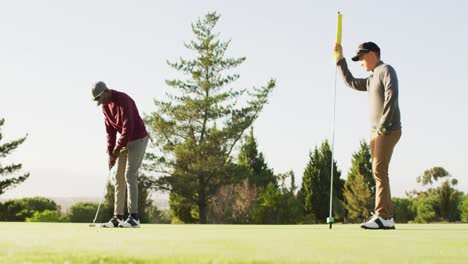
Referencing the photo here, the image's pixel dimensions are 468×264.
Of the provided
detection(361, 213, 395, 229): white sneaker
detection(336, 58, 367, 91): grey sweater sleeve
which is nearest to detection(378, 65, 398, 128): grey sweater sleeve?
detection(336, 58, 367, 91): grey sweater sleeve

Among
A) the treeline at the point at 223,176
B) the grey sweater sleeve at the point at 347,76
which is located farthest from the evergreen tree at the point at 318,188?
the grey sweater sleeve at the point at 347,76

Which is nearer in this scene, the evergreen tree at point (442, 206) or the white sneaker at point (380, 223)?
the white sneaker at point (380, 223)

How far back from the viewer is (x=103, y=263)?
13.0ft

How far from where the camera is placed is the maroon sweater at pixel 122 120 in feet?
30.3

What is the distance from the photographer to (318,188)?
129 ft

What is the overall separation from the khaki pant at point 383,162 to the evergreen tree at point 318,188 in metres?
30.6

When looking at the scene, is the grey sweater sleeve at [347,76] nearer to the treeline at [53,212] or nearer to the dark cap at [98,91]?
the dark cap at [98,91]

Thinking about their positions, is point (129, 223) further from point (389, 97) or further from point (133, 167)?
point (389, 97)

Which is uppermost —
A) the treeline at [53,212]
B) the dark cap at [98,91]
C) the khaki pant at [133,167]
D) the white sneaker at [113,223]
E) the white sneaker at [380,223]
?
the dark cap at [98,91]

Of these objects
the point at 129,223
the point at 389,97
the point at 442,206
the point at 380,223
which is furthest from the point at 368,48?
the point at 442,206

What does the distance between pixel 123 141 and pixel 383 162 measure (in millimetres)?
3753

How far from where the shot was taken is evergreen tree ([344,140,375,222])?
36.1 m

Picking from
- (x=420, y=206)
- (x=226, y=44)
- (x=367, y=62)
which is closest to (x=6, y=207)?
(x=226, y=44)

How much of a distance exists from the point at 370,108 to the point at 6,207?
3580 cm
